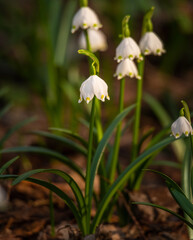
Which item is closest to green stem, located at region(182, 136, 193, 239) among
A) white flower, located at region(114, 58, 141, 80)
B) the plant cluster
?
the plant cluster

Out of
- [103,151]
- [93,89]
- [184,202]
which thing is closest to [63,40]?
[103,151]

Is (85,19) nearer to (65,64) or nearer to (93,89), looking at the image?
(93,89)

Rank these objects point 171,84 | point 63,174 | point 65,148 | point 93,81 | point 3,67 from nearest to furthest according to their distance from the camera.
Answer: point 93,81 < point 63,174 < point 65,148 < point 3,67 < point 171,84

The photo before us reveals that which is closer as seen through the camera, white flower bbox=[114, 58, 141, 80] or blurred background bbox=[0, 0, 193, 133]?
white flower bbox=[114, 58, 141, 80]

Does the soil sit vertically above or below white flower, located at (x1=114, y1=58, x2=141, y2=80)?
below

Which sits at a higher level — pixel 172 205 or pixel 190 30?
pixel 190 30

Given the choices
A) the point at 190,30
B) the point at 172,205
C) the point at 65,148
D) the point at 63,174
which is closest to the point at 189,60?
the point at 190,30

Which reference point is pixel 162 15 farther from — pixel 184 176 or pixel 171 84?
pixel 184 176

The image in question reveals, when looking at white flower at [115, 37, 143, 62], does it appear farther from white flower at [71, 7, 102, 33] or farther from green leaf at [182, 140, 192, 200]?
green leaf at [182, 140, 192, 200]
